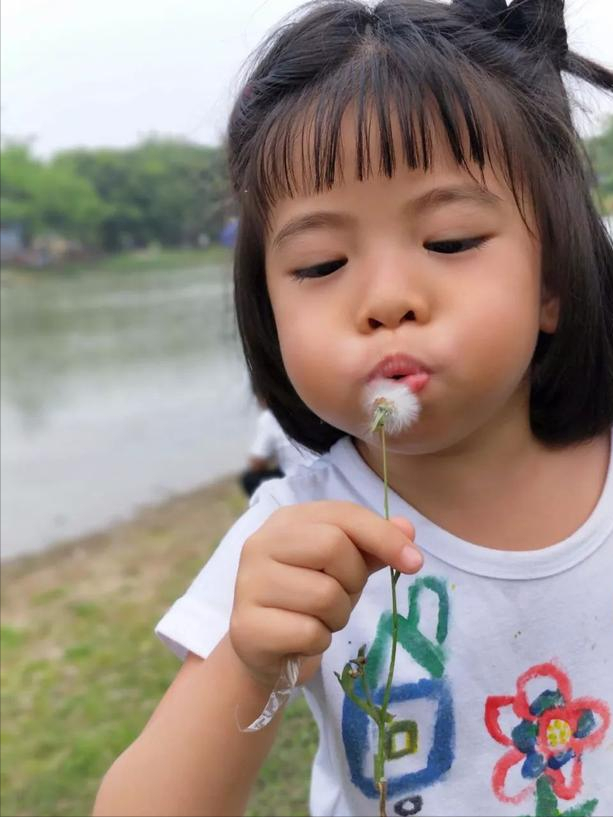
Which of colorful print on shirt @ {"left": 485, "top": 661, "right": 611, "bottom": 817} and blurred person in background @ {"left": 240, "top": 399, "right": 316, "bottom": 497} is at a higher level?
colorful print on shirt @ {"left": 485, "top": 661, "right": 611, "bottom": 817}

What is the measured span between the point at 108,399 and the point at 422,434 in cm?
529

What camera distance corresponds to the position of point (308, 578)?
2.39ft

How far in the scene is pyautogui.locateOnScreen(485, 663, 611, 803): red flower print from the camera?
1.02 metres

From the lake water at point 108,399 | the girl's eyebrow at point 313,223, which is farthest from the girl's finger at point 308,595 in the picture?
the lake water at point 108,399

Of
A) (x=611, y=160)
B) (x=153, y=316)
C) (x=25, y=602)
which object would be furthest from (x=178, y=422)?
(x=611, y=160)

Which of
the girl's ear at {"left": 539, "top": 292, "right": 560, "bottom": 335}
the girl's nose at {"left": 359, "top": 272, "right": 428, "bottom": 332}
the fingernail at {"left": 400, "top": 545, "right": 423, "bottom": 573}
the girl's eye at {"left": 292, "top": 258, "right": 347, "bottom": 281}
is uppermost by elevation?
the girl's eye at {"left": 292, "top": 258, "right": 347, "bottom": 281}

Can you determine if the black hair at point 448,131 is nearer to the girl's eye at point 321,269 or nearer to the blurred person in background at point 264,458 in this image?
the girl's eye at point 321,269

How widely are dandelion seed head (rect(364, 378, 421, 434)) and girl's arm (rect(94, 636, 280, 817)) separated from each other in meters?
0.28

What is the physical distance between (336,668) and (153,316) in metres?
6.14

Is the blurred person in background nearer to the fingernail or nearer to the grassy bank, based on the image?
the grassy bank

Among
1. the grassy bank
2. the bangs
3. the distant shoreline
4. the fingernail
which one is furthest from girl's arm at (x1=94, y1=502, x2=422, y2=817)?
the distant shoreline

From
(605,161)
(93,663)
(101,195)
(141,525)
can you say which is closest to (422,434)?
(605,161)

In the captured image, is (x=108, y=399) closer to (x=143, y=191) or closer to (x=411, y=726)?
(x=143, y=191)

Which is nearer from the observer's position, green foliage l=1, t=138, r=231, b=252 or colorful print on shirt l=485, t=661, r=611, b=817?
colorful print on shirt l=485, t=661, r=611, b=817
